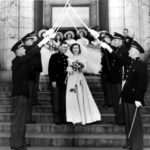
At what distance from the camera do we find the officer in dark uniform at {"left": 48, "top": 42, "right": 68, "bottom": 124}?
8.39 metres

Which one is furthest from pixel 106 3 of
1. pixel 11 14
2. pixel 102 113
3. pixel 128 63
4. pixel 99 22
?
pixel 128 63

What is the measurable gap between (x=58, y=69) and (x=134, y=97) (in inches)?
90.7

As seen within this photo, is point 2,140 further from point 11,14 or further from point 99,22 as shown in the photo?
point 99,22

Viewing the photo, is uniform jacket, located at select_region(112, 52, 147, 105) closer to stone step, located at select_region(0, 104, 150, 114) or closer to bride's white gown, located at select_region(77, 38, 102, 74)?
stone step, located at select_region(0, 104, 150, 114)

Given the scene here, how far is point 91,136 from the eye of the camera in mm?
7777

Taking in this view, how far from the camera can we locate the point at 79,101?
27.7 ft

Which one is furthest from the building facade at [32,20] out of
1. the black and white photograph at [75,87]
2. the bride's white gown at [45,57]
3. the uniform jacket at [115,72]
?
the uniform jacket at [115,72]

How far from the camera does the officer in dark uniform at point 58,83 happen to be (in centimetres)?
839

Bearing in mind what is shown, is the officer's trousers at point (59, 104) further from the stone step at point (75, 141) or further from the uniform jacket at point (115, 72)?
the uniform jacket at point (115, 72)

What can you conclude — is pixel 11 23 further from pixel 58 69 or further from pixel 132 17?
pixel 58 69

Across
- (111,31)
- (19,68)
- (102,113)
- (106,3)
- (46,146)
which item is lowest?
(46,146)

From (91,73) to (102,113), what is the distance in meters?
2.95

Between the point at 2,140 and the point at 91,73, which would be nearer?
the point at 2,140

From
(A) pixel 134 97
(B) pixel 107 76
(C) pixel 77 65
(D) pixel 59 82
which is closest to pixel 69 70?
(C) pixel 77 65
